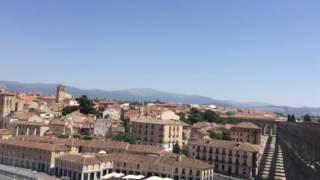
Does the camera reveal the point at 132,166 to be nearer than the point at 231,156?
Yes

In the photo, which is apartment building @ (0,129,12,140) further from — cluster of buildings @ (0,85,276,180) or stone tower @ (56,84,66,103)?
stone tower @ (56,84,66,103)

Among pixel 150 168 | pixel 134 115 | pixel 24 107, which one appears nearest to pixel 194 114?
pixel 134 115

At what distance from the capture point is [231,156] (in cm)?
6562

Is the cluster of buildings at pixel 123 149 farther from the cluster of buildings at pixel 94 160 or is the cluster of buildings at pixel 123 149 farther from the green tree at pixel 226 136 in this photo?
the green tree at pixel 226 136

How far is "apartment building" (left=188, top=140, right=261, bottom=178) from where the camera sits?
64250 mm

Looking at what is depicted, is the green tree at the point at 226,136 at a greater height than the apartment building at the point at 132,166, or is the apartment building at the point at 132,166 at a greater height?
the green tree at the point at 226,136

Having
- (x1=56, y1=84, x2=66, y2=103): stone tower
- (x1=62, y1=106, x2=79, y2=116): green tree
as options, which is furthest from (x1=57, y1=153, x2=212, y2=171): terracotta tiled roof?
(x1=56, y1=84, x2=66, y2=103): stone tower

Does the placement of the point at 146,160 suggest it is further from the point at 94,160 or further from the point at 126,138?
the point at 126,138

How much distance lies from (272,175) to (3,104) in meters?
61.4

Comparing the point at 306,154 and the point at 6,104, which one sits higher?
the point at 6,104

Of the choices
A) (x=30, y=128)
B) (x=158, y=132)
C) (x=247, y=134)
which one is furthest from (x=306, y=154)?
(x=30, y=128)

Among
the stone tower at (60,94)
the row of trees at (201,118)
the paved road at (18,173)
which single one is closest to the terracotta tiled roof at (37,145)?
the paved road at (18,173)

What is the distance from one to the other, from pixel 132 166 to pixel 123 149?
8912mm

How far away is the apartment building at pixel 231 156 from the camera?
64.2 meters
